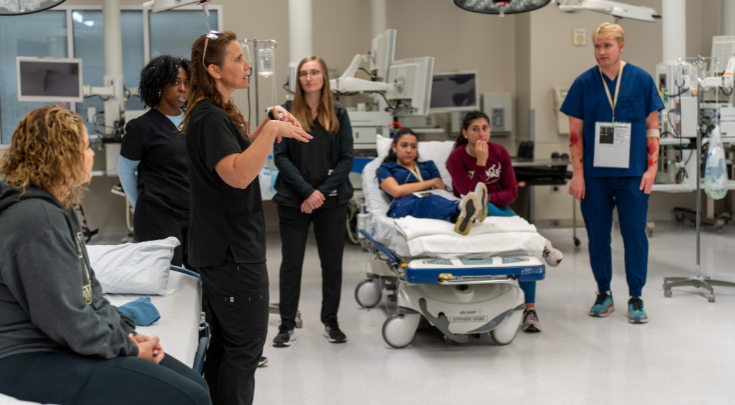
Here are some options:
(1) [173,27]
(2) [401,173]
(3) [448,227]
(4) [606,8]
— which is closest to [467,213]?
(3) [448,227]

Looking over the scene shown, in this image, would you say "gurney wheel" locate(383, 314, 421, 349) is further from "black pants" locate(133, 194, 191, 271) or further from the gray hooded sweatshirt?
the gray hooded sweatshirt

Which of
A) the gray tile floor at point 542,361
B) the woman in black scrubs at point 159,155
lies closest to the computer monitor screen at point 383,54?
the gray tile floor at point 542,361

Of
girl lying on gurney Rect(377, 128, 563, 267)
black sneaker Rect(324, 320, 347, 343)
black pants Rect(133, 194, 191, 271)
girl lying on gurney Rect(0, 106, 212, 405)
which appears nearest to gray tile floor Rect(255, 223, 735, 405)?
black sneaker Rect(324, 320, 347, 343)

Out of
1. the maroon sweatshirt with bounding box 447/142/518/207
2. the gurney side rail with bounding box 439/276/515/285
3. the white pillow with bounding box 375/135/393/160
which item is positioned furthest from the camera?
the white pillow with bounding box 375/135/393/160

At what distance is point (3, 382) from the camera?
3.78ft

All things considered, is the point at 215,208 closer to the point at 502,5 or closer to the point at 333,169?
the point at 333,169

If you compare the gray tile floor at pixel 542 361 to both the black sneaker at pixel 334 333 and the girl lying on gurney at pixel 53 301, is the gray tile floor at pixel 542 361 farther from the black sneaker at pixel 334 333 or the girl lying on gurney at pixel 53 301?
the girl lying on gurney at pixel 53 301

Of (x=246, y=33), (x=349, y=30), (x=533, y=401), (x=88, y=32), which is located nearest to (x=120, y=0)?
(x=88, y=32)

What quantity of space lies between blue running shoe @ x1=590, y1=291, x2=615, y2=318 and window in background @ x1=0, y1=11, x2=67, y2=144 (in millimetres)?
5768

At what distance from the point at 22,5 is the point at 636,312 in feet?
10.3

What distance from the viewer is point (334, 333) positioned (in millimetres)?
2996

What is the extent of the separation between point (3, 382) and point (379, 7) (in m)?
6.03

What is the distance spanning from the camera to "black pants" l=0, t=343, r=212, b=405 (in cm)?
116

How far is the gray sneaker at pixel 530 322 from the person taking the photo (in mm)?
3092
